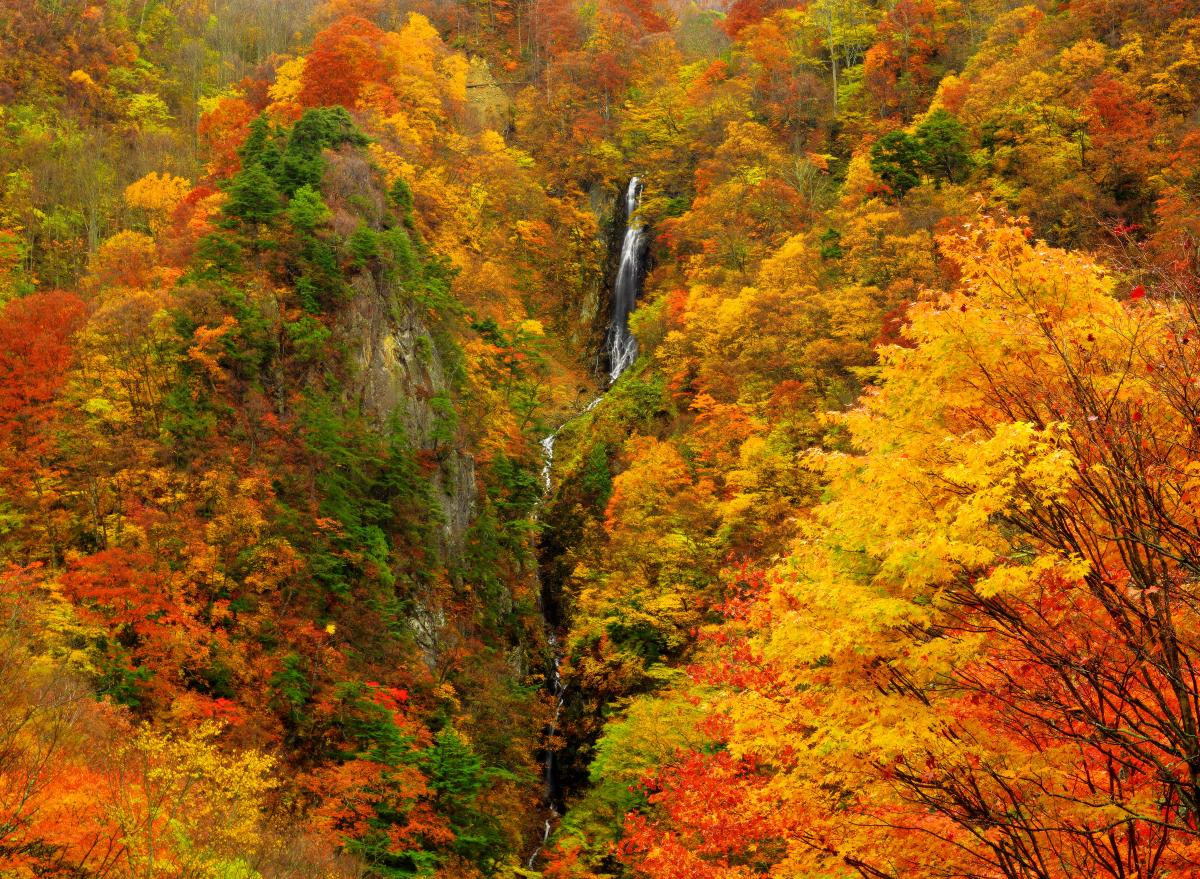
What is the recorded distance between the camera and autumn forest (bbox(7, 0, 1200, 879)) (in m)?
6.61

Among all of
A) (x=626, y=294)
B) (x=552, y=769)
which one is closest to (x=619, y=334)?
(x=626, y=294)

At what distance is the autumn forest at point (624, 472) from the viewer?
661cm

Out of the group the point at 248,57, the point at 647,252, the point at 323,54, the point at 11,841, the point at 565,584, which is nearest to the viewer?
the point at 11,841

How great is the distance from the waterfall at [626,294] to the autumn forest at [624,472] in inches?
9.0

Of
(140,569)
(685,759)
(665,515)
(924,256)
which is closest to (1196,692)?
(685,759)

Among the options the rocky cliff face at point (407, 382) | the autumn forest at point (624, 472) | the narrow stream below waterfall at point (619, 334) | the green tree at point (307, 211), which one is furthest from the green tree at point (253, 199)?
the narrow stream below waterfall at point (619, 334)

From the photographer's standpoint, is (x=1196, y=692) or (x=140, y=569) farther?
(x=140, y=569)

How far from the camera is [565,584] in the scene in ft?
100.0

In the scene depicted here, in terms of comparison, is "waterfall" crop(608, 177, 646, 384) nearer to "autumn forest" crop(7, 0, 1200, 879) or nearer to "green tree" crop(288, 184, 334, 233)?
"autumn forest" crop(7, 0, 1200, 879)

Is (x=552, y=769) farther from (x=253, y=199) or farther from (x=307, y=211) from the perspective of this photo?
(x=253, y=199)

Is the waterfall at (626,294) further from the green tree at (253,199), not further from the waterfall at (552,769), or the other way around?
the green tree at (253,199)

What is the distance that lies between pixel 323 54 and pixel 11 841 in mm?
35926

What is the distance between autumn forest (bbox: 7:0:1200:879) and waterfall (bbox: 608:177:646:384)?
0.75 feet

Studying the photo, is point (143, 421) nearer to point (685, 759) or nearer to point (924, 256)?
point (685, 759)
